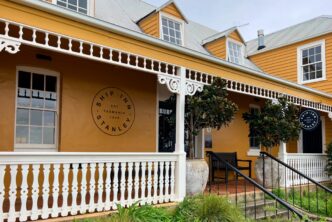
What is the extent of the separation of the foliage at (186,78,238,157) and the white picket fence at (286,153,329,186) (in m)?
Result: 3.67

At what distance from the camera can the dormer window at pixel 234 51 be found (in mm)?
12164

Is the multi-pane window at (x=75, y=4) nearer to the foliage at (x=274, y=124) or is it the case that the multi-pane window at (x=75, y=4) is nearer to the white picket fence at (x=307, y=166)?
the foliage at (x=274, y=124)

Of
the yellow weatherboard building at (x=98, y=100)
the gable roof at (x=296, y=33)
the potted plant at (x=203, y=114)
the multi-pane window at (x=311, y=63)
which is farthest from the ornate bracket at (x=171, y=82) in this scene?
the gable roof at (x=296, y=33)

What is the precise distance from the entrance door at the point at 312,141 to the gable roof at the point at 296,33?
4.03 meters

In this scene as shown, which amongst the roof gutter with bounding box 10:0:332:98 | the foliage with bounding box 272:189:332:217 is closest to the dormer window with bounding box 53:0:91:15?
the roof gutter with bounding box 10:0:332:98

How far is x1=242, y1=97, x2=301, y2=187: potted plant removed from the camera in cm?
836

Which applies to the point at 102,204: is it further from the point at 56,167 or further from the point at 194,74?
the point at 194,74

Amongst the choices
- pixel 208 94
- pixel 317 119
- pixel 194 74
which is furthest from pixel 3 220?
pixel 317 119

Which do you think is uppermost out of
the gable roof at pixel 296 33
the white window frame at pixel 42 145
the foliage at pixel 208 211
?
the gable roof at pixel 296 33

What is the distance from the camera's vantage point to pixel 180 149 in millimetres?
6418

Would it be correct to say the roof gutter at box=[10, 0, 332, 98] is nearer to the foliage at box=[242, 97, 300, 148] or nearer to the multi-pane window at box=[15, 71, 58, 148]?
the foliage at box=[242, 97, 300, 148]

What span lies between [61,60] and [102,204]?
10.8 ft

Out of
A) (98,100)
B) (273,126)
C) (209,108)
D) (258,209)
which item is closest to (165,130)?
(98,100)

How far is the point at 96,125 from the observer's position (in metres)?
7.47
